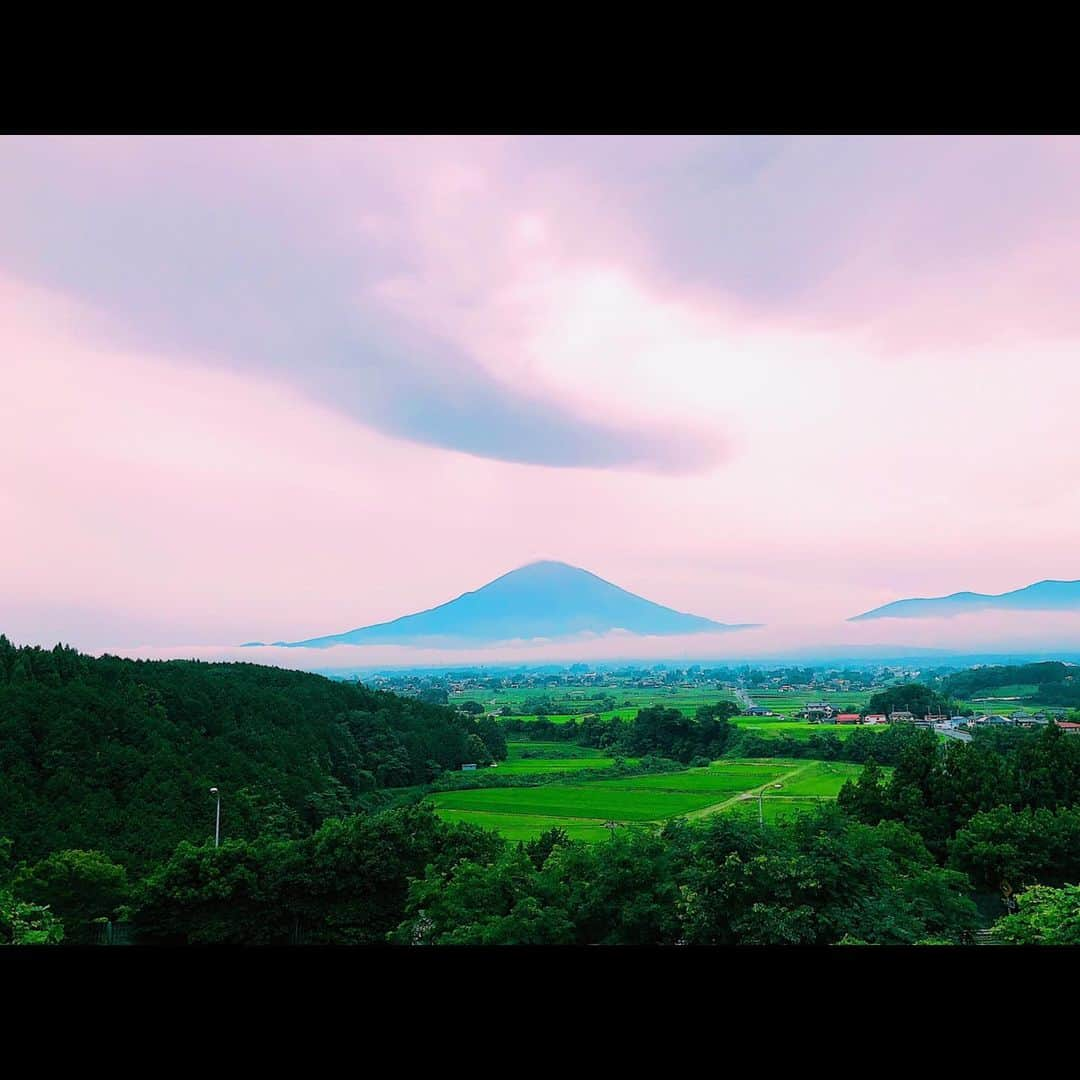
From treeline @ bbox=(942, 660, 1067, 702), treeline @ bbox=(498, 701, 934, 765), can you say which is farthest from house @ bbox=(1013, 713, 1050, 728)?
treeline @ bbox=(942, 660, 1067, 702)

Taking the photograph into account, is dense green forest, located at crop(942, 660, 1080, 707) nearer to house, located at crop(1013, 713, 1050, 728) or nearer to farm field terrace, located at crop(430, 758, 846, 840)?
house, located at crop(1013, 713, 1050, 728)

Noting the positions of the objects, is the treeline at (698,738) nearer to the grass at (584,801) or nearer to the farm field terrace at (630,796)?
the farm field terrace at (630,796)

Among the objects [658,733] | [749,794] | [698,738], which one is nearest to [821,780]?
[749,794]

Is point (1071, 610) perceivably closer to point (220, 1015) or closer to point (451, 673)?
point (220, 1015)

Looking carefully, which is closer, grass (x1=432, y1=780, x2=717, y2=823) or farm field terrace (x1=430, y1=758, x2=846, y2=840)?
farm field terrace (x1=430, y1=758, x2=846, y2=840)
